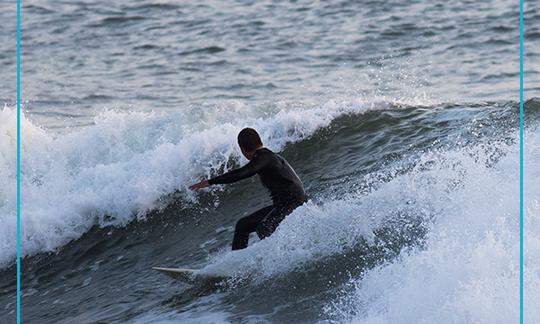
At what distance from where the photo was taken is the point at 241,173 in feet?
25.4

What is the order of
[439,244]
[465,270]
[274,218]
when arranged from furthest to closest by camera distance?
1. [274,218]
2. [439,244]
3. [465,270]

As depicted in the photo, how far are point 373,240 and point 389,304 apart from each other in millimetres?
1404

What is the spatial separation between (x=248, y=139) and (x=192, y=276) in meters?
1.19

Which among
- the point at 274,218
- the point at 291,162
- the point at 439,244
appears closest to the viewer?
the point at 439,244

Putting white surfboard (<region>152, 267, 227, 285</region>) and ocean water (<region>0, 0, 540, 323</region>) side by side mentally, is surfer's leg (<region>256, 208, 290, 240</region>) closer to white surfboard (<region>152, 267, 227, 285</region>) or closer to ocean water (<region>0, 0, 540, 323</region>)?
ocean water (<region>0, 0, 540, 323</region>)

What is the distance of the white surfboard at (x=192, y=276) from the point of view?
8.17 metres

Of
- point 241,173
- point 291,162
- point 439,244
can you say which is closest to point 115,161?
point 291,162

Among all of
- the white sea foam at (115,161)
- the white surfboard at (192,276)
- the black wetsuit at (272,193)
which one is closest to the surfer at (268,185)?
the black wetsuit at (272,193)

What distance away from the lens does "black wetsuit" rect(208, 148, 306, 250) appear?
7883mm

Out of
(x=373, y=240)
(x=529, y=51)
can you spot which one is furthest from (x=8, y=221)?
(x=529, y=51)

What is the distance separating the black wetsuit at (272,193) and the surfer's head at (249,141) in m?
0.05

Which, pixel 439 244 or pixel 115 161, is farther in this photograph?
pixel 115 161

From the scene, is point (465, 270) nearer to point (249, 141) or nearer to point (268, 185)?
point (268, 185)

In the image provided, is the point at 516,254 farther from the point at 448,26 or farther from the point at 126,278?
the point at 448,26
